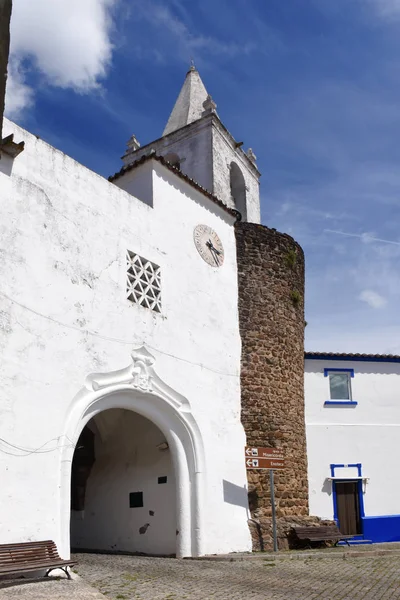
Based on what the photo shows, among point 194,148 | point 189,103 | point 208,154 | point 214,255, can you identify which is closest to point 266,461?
point 214,255

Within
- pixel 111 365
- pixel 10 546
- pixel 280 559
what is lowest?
pixel 280 559

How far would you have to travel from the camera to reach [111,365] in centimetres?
969

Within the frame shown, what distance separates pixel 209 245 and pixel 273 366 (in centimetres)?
293

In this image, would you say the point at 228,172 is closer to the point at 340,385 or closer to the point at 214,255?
the point at 214,255

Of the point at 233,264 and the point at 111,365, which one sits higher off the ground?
the point at 233,264

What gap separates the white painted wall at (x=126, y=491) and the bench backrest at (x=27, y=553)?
337cm

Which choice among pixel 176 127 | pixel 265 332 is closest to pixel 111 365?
pixel 265 332

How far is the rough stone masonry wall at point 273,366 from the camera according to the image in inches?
480

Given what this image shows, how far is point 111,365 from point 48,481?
2.09m

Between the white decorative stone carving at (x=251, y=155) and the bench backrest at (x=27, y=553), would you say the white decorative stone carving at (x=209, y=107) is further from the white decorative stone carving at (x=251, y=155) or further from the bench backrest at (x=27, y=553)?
the bench backrest at (x=27, y=553)

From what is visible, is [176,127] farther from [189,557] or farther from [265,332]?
[189,557]

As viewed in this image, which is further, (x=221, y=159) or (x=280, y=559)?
(x=221, y=159)

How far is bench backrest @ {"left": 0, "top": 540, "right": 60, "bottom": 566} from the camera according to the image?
733 cm

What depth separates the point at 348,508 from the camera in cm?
1459
